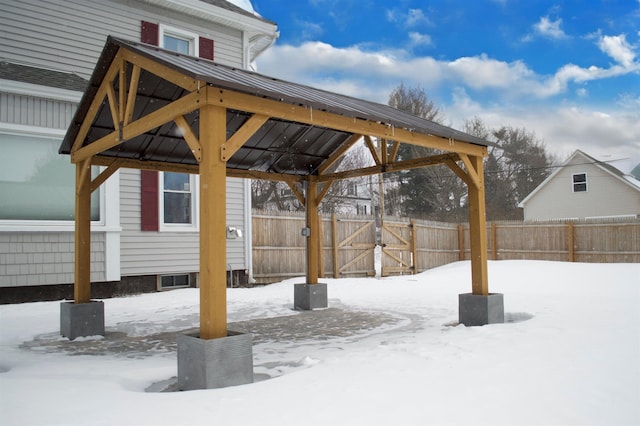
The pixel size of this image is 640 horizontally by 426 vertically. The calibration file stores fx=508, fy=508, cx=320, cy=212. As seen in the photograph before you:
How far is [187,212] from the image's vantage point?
37.2ft

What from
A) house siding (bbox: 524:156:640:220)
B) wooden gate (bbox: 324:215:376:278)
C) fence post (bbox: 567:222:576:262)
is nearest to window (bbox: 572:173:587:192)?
house siding (bbox: 524:156:640:220)

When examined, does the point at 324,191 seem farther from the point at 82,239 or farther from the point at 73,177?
the point at 73,177

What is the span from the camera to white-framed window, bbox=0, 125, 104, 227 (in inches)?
346

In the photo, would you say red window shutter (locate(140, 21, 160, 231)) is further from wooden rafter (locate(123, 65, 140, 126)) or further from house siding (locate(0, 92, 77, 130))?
wooden rafter (locate(123, 65, 140, 126))

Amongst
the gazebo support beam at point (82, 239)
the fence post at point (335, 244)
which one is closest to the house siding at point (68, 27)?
the gazebo support beam at point (82, 239)

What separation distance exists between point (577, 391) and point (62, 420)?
3.57 m

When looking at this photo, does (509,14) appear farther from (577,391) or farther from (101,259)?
(577,391)

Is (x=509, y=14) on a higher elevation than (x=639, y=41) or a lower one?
higher

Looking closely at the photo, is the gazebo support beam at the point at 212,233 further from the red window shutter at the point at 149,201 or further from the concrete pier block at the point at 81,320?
the red window shutter at the point at 149,201

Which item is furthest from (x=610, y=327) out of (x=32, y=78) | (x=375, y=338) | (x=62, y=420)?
(x=32, y=78)

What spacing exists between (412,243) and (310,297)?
8.71m

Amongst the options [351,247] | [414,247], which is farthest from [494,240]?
[351,247]

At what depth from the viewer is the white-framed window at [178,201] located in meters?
11.0

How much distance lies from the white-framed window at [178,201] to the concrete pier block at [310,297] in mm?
3391
